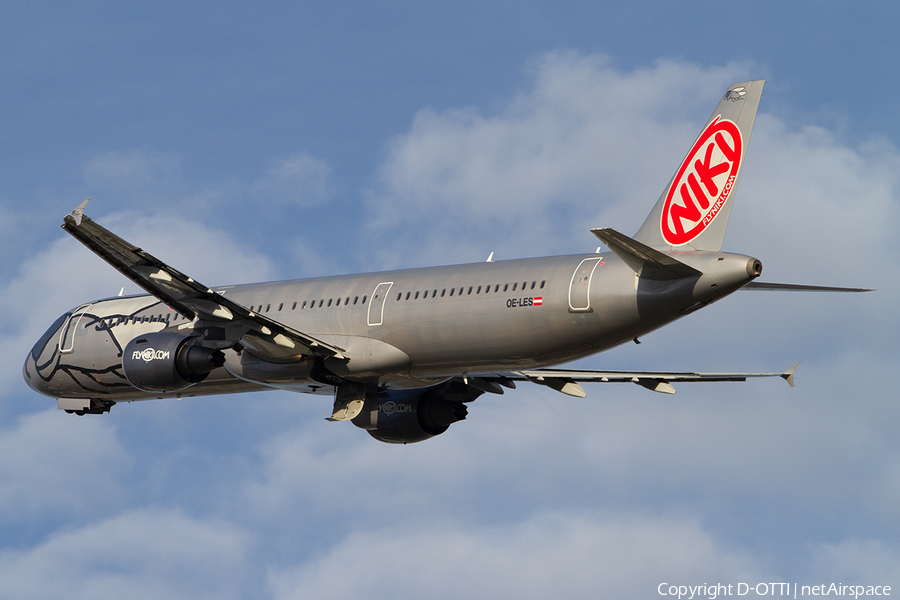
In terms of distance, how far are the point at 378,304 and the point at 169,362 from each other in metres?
5.61

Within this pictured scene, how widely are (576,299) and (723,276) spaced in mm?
3711

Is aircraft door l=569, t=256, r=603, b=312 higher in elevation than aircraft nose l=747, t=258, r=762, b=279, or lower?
higher

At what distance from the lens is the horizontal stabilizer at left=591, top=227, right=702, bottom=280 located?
2458cm

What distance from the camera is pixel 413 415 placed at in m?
35.1

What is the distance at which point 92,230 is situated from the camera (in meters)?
25.9

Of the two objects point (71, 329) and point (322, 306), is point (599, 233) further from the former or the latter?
point (71, 329)

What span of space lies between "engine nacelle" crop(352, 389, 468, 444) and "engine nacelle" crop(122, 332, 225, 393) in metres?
6.52

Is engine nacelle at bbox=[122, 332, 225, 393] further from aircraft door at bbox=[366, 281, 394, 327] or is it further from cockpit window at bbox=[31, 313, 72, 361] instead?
cockpit window at bbox=[31, 313, 72, 361]

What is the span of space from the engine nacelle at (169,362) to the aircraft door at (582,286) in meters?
9.35

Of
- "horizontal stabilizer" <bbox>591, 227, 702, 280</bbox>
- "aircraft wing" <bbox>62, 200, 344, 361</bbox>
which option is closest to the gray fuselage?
"horizontal stabilizer" <bbox>591, 227, 702, 280</bbox>

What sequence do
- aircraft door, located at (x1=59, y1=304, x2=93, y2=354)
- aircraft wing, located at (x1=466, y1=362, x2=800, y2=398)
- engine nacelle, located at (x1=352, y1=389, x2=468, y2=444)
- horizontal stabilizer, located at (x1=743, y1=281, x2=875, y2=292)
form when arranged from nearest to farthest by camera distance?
1. horizontal stabilizer, located at (x1=743, y1=281, x2=875, y2=292)
2. aircraft wing, located at (x1=466, y1=362, x2=800, y2=398)
3. engine nacelle, located at (x1=352, y1=389, x2=468, y2=444)
4. aircraft door, located at (x1=59, y1=304, x2=93, y2=354)

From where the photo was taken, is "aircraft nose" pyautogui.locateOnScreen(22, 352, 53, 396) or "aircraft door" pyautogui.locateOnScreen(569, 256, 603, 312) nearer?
"aircraft door" pyautogui.locateOnScreen(569, 256, 603, 312)

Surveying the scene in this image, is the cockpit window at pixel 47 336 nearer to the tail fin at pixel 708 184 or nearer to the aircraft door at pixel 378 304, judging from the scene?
the aircraft door at pixel 378 304

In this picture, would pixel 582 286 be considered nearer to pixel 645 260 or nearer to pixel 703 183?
pixel 645 260
